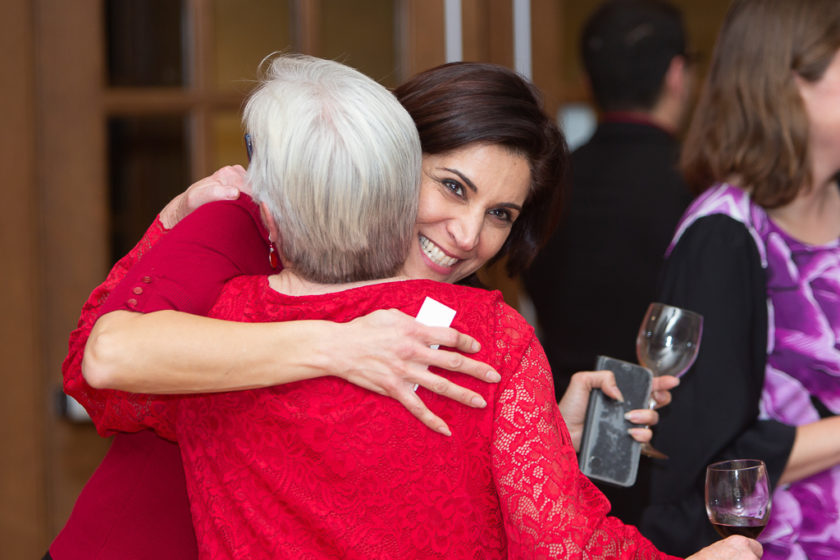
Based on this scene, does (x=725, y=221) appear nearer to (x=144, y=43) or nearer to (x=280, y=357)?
(x=280, y=357)

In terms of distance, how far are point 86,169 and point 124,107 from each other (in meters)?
0.19

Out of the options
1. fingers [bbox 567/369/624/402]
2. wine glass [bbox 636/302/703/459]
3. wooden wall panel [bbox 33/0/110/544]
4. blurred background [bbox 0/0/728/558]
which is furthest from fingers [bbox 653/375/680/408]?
wooden wall panel [bbox 33/0/110/544]

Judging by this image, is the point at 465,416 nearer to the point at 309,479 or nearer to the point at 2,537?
the point at 309,479

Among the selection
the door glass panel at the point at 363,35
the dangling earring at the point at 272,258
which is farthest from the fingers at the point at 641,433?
the door glass panel at the point at 363,35

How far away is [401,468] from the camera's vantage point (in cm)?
98

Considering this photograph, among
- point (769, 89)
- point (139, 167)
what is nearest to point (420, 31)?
point (139, 167)

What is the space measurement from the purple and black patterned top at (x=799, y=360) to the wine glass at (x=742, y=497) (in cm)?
41

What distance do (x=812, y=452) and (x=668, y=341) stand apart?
0.33 meters

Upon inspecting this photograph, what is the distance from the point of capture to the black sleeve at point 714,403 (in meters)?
1.50

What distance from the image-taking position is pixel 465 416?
1006mm

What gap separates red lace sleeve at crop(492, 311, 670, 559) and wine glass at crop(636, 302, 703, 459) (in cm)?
45

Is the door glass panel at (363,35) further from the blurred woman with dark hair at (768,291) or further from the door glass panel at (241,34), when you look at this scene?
the blurred woman with dark hair at (768,291)

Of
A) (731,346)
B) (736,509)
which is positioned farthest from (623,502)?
(736,509)

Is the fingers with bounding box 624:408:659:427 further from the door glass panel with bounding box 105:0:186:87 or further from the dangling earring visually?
the door glass panel with bounding box 105:0:186:87
